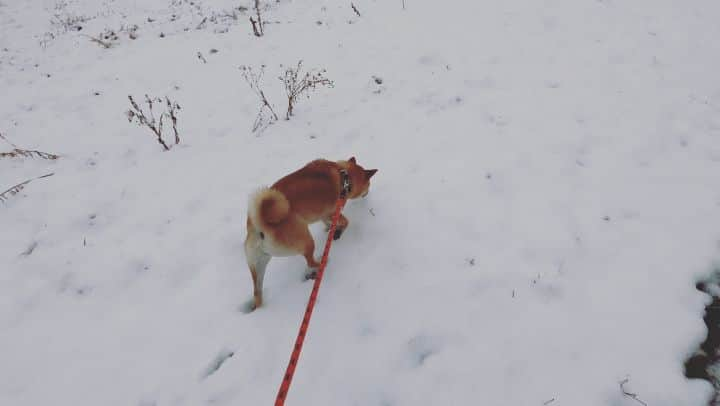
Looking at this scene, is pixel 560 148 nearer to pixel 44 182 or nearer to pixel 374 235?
pixel 374 235

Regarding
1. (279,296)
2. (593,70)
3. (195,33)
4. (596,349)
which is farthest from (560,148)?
(195,33)

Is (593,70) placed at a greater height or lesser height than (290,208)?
greater

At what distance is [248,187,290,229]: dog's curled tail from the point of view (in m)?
2.58

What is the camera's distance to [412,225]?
349 centimetres

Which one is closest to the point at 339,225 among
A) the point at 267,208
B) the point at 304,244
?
the point at 304,244

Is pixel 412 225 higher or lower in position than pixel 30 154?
lower

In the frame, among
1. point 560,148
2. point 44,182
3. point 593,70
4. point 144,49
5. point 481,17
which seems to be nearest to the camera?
point 560,148

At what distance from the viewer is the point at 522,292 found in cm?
278

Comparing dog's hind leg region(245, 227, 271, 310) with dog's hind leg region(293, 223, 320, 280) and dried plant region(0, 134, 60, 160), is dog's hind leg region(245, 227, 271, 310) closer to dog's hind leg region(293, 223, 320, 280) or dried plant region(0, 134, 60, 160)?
dog's hind leg region(293, 223, 320, 280)

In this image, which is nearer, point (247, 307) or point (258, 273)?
point (258, 273)

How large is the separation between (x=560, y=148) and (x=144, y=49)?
8.38m

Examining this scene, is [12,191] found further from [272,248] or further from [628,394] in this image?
[628,394]

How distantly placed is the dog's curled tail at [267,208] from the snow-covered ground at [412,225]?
0.84m

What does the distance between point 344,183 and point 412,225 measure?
810 mm
